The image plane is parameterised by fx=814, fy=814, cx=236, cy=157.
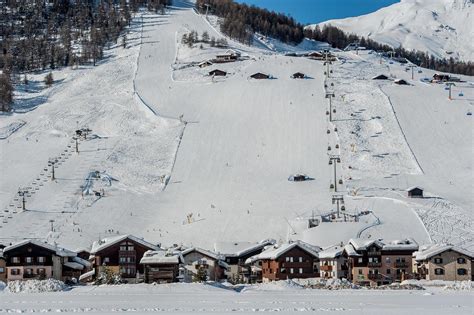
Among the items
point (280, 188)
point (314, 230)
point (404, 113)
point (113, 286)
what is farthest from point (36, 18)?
point (113, 286)

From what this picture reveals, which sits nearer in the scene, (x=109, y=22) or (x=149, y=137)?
(x=149, y=137)

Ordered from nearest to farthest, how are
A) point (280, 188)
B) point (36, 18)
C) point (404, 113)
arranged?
point (280, 188), point (404, 113), point (36, 18)

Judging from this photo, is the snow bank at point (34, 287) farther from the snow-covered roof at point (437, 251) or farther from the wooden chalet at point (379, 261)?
the snow-covered roof at point (437, 251)

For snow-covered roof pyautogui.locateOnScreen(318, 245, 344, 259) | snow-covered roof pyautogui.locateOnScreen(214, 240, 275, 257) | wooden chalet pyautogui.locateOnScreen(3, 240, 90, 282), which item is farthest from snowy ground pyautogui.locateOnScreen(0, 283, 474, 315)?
snow-covered roof pyautogui.locateOnScreen(214, 240, 275, 257)

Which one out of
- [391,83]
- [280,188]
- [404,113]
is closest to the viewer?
[280,188]

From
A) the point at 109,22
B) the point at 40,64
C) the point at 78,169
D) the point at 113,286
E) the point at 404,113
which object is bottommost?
the point at 113,286

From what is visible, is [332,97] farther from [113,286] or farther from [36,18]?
[36,18]

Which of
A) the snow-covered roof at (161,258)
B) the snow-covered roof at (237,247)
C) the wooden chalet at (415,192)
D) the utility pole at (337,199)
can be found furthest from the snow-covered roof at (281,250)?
the wooden chalet at (415,192)

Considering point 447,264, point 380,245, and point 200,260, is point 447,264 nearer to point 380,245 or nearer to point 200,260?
point 380,245
